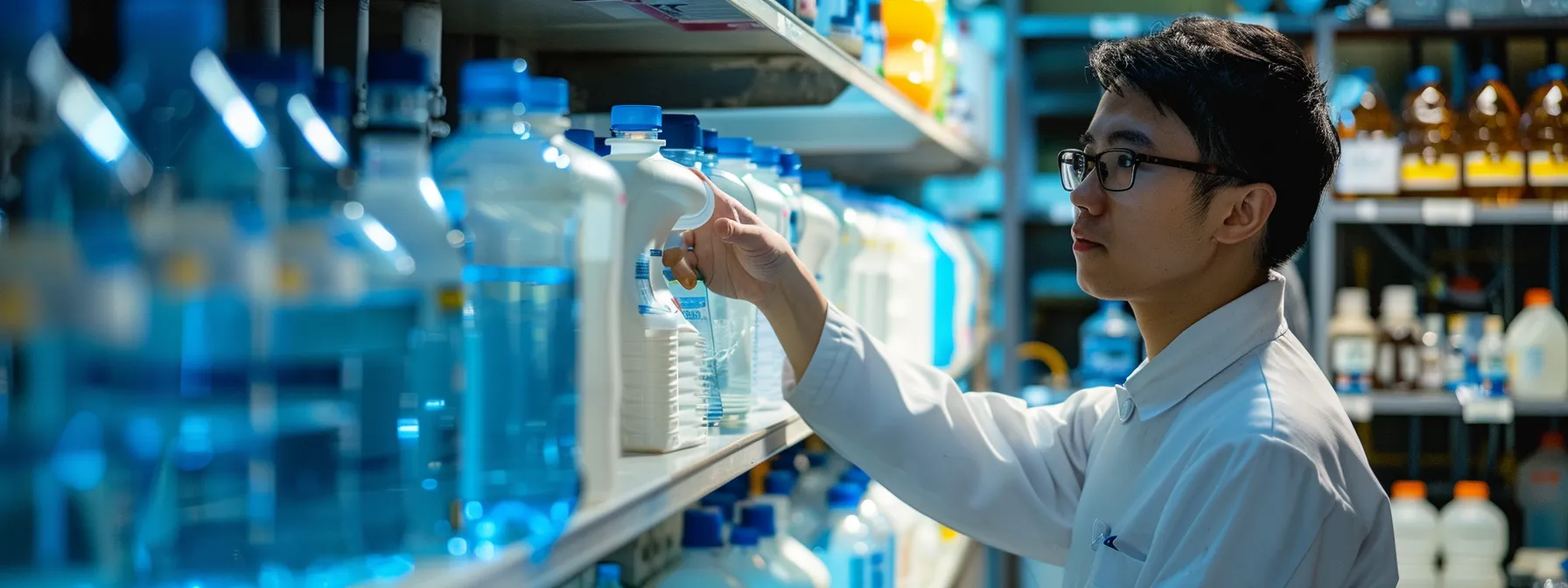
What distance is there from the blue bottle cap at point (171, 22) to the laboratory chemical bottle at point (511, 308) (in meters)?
0.19

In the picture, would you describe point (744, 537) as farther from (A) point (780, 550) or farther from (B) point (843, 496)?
(B) point (843, 496)

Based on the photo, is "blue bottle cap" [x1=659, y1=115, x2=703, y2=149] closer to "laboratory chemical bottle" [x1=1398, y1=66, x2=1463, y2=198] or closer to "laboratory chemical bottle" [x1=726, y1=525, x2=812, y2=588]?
"laboratory chemical bottle" [x1=726, y1=525, x2=812, y2=588]

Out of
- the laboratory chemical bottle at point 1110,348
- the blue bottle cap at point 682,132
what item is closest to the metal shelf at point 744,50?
the blue bottle cap at point 682,132

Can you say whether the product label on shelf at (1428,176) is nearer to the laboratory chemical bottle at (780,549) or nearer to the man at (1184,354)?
the man at (1184,354)

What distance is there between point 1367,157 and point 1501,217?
1.30ft

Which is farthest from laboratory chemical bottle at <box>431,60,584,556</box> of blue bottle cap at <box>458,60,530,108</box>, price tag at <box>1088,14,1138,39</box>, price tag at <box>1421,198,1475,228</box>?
price tag at <box>1421,198,1475,228</box>

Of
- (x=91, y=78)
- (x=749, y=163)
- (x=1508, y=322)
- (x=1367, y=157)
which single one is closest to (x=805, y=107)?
(x=749, y=163)

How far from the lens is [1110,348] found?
4.03 m

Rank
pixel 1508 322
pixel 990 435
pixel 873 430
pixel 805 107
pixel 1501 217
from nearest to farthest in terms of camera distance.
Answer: pixel 873 430 → pixel 990 435 → pixel 805 107 → pixel 1501 217 → pixel 1508 322

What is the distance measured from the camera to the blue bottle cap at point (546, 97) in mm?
798

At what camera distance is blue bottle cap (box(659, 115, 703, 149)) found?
3.95ft

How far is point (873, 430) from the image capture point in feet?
5.45

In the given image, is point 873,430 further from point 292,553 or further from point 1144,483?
point 292,553

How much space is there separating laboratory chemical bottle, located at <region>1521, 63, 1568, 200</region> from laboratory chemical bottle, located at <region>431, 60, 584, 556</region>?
152 inches
